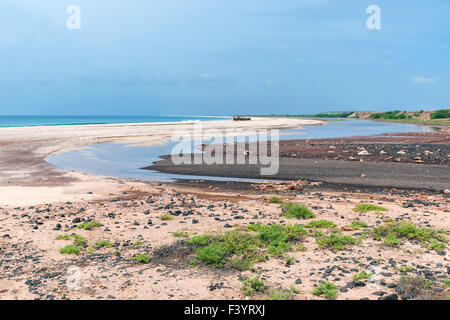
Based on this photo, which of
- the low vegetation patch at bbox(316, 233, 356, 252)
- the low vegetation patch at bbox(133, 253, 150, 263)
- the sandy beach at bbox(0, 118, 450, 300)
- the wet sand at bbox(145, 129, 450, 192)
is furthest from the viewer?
the wet sand at bbox(145, 129, 450, 192)

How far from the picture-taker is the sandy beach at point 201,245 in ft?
23.4

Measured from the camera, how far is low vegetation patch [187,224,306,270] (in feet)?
27.6

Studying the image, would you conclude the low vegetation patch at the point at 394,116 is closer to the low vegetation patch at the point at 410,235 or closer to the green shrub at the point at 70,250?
the low vegetation patch at the point at 410,235

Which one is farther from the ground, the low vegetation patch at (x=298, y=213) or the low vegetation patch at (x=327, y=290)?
the low vegetation patch at (x=298, y=213)

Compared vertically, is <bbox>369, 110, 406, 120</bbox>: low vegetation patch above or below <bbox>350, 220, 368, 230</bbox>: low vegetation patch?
above

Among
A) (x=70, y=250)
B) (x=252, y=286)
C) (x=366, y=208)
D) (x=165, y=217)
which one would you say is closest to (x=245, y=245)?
(x=252, y=286)

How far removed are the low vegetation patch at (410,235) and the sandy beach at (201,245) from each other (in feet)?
0.19

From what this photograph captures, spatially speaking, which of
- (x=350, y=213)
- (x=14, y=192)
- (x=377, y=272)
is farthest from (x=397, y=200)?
(x=14, y=192)

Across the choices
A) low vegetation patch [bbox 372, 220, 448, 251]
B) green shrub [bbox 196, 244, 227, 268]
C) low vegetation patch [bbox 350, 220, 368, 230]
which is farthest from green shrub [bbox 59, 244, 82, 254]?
low vegetation patch [bbox 372, 220, 448, 251]

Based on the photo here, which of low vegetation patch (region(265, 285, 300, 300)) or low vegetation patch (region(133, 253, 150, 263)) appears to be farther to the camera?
low vegetation patch (region(133, 253, 150, 263))

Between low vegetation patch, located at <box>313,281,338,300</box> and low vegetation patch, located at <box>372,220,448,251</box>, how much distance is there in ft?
10.3

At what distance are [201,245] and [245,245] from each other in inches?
45.8

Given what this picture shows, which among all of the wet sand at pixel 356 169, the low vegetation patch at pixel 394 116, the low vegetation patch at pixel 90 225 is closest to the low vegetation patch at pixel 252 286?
the low vegetation patch at pixel 90 225

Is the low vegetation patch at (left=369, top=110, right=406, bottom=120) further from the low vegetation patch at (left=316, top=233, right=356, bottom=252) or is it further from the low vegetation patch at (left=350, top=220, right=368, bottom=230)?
the low vegetation patch at (left=316, top=233, right=356, bottom=252)
